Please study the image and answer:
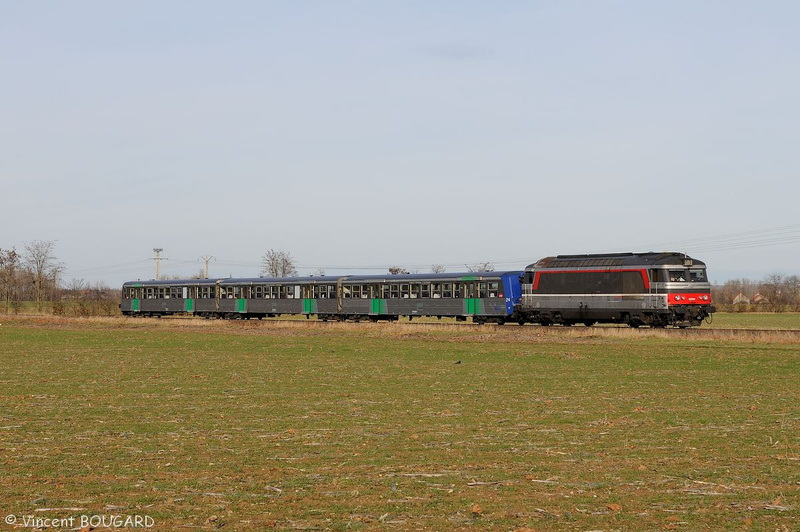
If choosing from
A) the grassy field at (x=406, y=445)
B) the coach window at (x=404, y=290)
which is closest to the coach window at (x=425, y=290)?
the coach window at (x=404, y=290)

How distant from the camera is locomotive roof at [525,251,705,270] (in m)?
44.7

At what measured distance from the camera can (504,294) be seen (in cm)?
5284

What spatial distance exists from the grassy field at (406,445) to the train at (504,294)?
18662mm

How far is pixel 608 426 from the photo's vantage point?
13820 millimetres

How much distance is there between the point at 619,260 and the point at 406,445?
3608 cm

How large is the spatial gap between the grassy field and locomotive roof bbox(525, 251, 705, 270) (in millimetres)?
18735

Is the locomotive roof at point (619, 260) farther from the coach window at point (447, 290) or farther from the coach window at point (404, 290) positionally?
the coach window at point (404, 290)

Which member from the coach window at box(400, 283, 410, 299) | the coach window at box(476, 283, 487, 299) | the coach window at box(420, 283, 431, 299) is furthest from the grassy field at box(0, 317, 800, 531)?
the coach window at box(400, 283, 410, 299)

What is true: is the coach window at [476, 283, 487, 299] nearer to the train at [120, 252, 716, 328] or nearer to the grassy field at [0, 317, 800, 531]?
the train at [120, 252, 716, 328]

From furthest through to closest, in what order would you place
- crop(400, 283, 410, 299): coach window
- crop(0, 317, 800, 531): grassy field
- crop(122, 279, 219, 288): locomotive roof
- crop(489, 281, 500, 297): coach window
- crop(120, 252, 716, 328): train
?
1. crop(122, 279, 219, 288): locomotive roof
2. crop(400, 283, 410, 299): coach window
3. crop(489, 281, 500, 297): coach window
4. crop(120, 252, 716, 328): train
5. crop(0, 317, 800, 531): grassy field

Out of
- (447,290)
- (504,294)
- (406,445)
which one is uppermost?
(447,290)

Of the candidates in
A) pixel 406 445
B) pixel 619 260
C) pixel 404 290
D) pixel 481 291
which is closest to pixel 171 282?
pixel 404 290

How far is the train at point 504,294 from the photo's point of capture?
44.7 m

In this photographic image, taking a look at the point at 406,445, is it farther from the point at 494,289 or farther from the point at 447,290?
the point at 447,290
